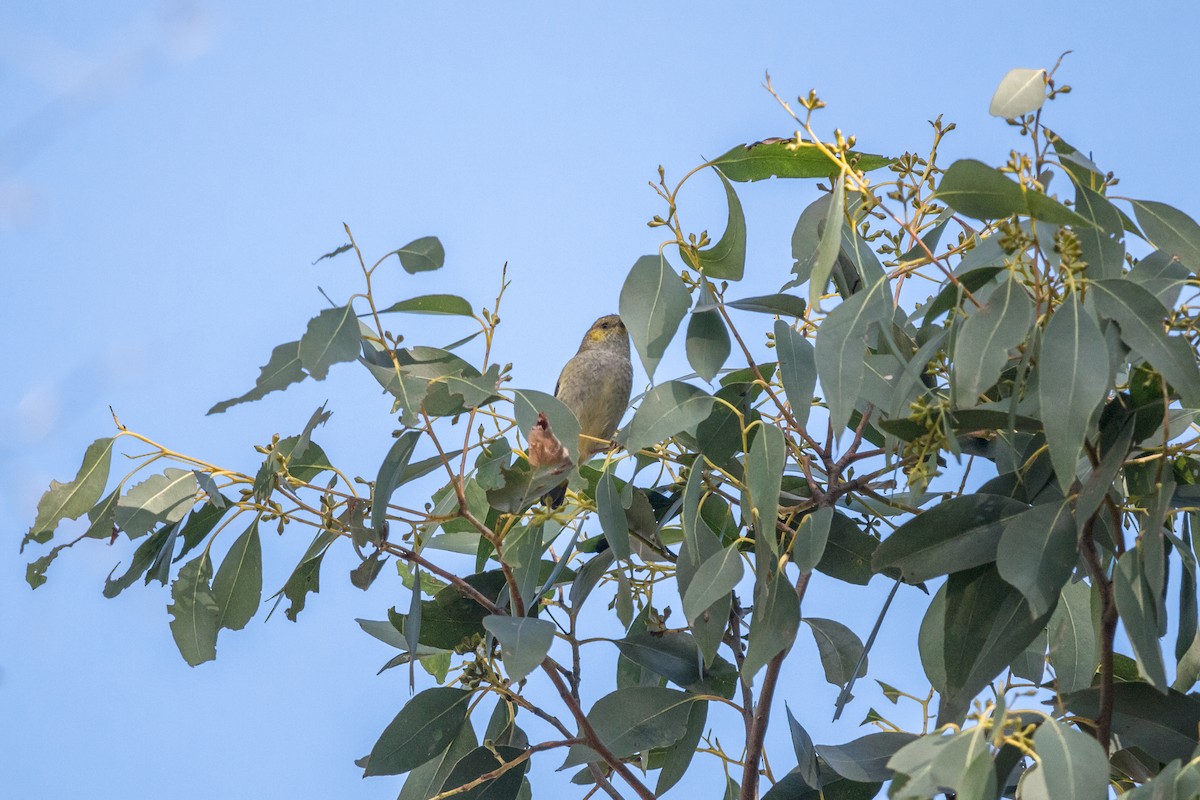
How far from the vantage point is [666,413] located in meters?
1.58

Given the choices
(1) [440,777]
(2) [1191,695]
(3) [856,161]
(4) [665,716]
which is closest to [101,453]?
(1) [440,777]

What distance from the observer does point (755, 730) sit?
1.73 metres

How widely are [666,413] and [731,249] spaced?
27 cm

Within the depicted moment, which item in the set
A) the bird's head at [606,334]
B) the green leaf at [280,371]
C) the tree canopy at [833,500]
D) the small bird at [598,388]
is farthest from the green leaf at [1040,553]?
the bird's head at [606,334]

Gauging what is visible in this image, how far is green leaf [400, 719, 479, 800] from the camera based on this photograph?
1847 mm

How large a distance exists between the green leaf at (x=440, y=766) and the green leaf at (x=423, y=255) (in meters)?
0.70

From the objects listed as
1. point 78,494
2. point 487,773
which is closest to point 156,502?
point 78,494

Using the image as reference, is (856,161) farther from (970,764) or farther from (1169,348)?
(970,764)

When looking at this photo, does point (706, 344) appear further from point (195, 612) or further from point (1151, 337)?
point (195, 612)

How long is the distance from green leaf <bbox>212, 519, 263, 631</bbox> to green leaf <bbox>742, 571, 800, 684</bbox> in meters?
0.77

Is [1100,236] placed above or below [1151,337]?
above

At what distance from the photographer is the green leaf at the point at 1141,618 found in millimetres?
1361

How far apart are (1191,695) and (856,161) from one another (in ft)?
2.65

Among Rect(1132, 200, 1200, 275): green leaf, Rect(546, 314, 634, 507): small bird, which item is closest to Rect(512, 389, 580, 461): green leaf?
Rect(1132, 200, 1200, 275): green leaf
